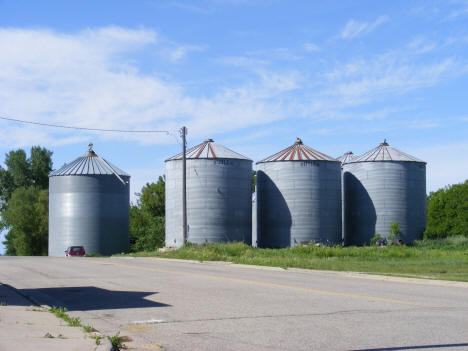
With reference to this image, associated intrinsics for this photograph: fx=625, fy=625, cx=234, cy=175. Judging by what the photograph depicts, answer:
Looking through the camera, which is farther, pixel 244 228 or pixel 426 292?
pixel 244 228

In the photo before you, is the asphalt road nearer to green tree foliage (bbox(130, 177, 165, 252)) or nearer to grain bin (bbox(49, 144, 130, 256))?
grain bin (bbox(49, 144, 130, 256))

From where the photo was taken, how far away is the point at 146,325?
10242 millimetres

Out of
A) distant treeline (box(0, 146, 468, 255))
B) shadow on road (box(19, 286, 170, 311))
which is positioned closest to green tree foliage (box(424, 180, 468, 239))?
distant treeline (box(0, 146, 468, 255))

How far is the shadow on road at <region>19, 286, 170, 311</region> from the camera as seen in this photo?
12.8 metres

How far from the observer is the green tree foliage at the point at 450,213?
199ft

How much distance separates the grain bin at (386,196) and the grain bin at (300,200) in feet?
9.26

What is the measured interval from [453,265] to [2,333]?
2189 centimetres

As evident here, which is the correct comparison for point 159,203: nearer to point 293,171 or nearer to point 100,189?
point 100,189

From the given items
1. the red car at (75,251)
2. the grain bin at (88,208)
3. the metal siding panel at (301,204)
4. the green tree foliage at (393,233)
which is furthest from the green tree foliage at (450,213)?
the red car at (75,251)

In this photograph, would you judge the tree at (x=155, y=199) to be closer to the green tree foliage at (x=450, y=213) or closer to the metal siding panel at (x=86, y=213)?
the metal siding panel at (x=86, y=213)

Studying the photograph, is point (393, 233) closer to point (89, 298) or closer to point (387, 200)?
point (387, 200)

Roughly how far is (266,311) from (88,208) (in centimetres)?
4155

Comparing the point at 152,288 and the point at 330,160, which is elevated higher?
the point at 330,160

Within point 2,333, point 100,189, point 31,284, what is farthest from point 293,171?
point 2,333
